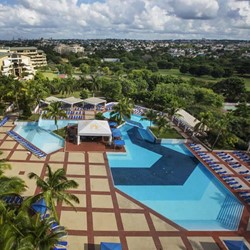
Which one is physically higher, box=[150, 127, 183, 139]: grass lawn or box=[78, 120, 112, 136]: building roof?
box=[78, 120, 112, 136]: building roof

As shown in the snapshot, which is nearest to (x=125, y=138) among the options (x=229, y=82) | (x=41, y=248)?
(x=41, y=248)

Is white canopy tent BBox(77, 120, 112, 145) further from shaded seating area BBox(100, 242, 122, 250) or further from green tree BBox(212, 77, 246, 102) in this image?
green tree BBox(212, 77, 246, 102)

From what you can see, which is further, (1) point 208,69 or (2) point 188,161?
(1) point 208,69

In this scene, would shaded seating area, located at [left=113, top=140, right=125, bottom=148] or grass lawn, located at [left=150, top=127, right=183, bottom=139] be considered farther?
grass lawn, located at [left=150, top=127, right=183, bottom=139]

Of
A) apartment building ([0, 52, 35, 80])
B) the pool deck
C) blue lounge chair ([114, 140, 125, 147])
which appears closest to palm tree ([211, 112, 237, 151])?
the pool deck

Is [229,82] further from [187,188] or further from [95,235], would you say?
[95,235]

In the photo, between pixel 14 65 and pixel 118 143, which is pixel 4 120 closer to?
pixel 118 143

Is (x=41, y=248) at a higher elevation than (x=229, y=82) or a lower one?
higher
